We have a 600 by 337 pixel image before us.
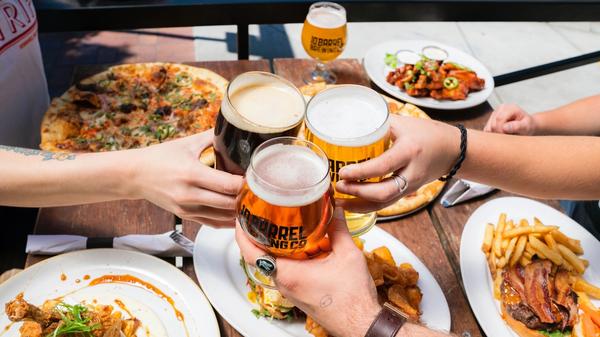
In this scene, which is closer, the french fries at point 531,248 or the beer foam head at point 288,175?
the beer foam head at point 288,175

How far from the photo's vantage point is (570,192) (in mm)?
1837

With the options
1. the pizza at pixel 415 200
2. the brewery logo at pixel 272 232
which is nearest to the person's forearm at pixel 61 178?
the brewery logo at pixel 272 232

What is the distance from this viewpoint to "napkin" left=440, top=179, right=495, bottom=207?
6.62 feet

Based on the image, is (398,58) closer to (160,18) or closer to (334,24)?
(334,24)

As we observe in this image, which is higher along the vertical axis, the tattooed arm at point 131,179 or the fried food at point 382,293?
the tattooed arm at point 131,179

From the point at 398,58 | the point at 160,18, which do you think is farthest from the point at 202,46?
the point at 398,58

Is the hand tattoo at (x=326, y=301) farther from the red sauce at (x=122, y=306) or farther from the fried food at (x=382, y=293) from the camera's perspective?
the red sauce at (x=122, y=306)

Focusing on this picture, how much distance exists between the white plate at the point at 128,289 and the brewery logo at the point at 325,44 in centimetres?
140

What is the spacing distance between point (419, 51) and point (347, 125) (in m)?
1.84

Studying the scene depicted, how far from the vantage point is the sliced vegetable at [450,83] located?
259 centimetres

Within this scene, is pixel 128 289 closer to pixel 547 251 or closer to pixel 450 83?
pixel 547 251

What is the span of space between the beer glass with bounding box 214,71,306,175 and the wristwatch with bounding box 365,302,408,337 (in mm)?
519

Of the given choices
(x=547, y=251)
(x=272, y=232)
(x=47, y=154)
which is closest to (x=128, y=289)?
(x=47, y=154)

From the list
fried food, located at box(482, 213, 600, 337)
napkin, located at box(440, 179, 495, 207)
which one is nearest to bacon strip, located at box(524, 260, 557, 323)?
fried food, located at box(482, 213, 600, 337)
